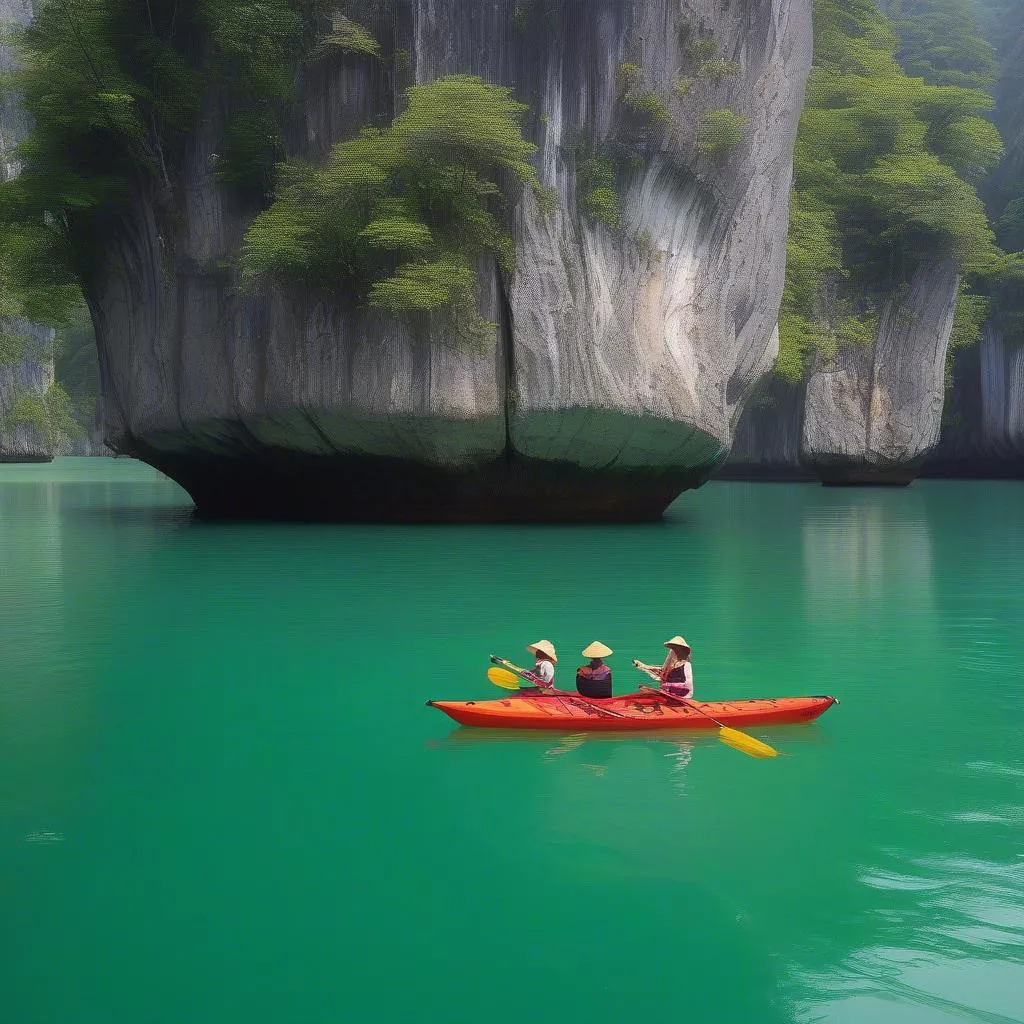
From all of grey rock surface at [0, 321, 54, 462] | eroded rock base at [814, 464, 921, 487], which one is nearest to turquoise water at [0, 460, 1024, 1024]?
eroded rock base at [814, 464, 921, 487]

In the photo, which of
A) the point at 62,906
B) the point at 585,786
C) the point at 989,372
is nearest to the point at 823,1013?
the point at 585,786

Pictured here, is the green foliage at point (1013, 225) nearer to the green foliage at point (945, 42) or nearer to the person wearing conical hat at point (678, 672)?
the green foliage at point (945, 42)

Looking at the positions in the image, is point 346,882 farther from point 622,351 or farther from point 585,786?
point 622,351

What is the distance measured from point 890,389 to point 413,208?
73.1 feet

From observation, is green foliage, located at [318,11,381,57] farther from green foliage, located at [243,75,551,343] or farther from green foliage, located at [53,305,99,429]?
green foliage, located at [53,305,99,429]

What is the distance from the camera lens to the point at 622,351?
20.1m

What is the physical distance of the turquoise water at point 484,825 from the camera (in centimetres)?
389

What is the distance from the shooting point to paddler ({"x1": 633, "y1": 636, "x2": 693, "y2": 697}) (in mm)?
7027

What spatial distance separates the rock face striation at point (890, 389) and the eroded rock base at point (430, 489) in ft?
47.3

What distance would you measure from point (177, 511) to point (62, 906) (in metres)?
23.9

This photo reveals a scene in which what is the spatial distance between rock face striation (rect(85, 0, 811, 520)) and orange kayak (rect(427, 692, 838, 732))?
42.1 feet

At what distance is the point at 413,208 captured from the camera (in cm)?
1884

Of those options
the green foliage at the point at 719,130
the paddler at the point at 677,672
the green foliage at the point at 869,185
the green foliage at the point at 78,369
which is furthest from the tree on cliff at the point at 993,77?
the green foliage at the point at 78,369

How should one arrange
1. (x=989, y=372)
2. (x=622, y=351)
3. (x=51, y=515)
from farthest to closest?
(x=989, y=372) < (x=51, y=515) < (x=622, y=351)
